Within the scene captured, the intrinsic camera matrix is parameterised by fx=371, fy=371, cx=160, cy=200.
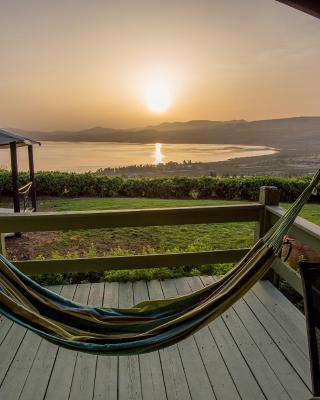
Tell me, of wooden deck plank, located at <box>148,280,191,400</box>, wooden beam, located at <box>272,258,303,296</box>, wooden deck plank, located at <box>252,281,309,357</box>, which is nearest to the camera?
wooden deck plank, located at <box>148,280,191,400</box>

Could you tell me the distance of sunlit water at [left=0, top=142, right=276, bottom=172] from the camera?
36.7ft

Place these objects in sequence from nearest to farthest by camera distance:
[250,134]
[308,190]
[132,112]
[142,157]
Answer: [308,190]
[132,112]
[250,134]
[142,157]

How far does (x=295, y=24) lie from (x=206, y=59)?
156 cm

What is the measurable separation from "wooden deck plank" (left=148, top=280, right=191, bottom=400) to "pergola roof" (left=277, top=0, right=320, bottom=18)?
1790 mm

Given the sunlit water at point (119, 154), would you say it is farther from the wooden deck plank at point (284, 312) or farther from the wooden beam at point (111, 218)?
the wooden deck plank at point (284, 312)

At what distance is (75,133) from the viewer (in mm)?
12867

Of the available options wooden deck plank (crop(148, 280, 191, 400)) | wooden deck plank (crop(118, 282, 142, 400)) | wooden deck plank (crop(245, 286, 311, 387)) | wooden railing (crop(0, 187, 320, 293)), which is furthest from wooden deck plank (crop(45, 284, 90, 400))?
wooden deck plank (crop(245, 286, 311, 387))

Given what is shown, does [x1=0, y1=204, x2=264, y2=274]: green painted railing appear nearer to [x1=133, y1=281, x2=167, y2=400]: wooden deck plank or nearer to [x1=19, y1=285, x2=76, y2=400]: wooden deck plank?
[x1=19, y1=285, x2=76, y2=400]: wooden deck plank

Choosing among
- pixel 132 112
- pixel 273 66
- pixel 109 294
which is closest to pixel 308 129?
pixel 273 66

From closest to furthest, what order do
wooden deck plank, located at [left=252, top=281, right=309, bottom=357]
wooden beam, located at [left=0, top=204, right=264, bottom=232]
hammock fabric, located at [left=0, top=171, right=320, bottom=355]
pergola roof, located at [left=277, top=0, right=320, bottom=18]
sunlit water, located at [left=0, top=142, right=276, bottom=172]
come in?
pergola roof, located at [left=277, top=0, right=320, bottom=18], hammock fabric, located at [left=0, top=171, right=320, bottom=355], wooden deck plank, located at [left=252, top=281, right=309, bottom=357], wooden beam, located at [left=0, top=204, right=264, bottom=232], sunlit water, located at [left=0, top=142, right=276, bottom=172]

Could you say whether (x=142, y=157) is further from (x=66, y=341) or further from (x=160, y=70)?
(x=66, y=341)

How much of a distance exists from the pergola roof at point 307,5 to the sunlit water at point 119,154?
30.2ft

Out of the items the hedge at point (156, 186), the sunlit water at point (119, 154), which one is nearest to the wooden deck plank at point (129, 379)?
the hedge at point (156, 186)

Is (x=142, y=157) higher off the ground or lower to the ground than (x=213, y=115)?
lower
